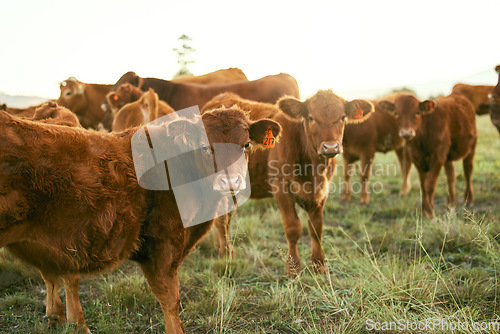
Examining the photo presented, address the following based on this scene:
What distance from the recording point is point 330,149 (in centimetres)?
413

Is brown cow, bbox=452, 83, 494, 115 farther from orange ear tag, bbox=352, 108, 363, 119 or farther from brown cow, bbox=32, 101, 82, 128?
brown cow, bbox=32, 101, 82, 128

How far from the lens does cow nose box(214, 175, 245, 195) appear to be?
8.91 ft

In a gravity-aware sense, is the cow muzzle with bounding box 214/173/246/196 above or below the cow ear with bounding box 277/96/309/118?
below

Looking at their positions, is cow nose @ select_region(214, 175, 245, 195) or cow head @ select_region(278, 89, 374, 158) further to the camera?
cow head @ select_region(278, 89, 374, 158)

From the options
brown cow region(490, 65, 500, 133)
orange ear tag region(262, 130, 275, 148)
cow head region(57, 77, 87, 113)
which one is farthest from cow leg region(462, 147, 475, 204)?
cow head region(57, 77, 87, 113)

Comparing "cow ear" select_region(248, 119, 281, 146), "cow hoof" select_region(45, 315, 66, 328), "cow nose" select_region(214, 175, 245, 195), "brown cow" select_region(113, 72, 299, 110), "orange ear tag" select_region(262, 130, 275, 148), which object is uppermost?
"brown cow" select_region(113, 72, 299, 110)

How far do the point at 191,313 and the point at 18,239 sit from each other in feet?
5.58

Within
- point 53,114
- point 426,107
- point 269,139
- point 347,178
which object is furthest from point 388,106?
point 53,114

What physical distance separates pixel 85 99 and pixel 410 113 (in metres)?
7.36

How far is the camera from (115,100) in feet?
24.8

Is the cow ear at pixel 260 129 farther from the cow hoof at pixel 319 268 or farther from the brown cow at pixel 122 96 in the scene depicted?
the brown cow at pixel 122 96

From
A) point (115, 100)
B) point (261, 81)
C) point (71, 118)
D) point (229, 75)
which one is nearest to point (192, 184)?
point (71, 118)

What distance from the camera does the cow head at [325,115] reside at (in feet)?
14.1

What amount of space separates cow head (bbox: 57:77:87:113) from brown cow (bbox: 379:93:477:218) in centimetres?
689
